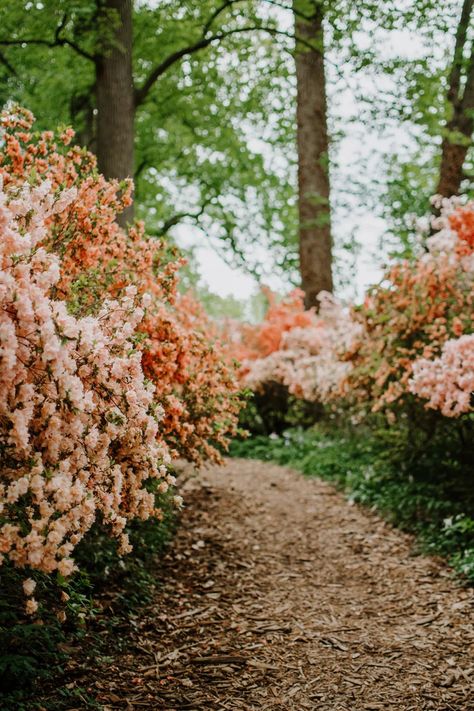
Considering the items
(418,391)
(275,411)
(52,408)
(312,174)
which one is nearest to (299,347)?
(275,411)

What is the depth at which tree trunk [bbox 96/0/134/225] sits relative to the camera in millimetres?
7410

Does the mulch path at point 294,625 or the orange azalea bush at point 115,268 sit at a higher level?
the orange azalea bush at point 115,268

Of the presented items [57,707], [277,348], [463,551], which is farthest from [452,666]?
[277,348]

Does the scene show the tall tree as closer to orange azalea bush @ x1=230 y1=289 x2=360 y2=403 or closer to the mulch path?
orange azalea bush @ x1=230 y1=289 x2=360 y2=403

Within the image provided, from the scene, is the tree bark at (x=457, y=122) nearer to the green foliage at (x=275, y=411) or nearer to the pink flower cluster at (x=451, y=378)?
the green foliage at (x=275, y=411)

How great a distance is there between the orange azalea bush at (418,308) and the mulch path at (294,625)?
138 centimetres

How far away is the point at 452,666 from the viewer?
3484mm

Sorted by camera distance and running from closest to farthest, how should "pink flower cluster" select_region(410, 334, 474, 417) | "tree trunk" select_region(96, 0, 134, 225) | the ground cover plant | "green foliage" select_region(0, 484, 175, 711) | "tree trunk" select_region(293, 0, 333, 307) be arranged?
"green foliage" select_region(0, 484, 175, 711) < "pink flower cluster" select_region(410, 334, 474, 417) < the ground cover plant < "tree trunk" select_region(96, 0, 134, 225) < "tree trunk" select_region(293, 0, 333, 307)

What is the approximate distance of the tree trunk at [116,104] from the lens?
7.41 metres

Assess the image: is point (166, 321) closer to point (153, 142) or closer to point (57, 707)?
point (57, 707)

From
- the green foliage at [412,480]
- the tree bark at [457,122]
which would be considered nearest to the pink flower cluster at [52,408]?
the green foliage at [412,480]

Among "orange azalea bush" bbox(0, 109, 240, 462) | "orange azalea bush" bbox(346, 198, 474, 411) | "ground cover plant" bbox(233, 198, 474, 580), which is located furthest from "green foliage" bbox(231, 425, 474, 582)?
"orange azalea bush" bbox(0, 109, 240, 462)

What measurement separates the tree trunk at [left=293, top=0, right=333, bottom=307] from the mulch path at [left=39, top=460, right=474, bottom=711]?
571 cm

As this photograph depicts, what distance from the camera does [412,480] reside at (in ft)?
20.2
